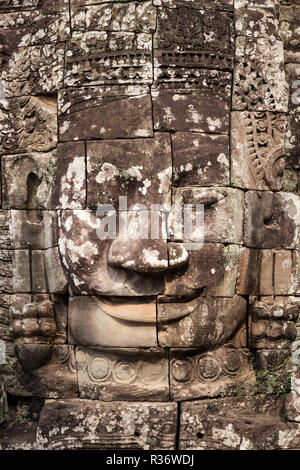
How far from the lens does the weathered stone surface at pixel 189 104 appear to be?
7.27 meters

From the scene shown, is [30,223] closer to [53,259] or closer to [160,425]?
[53,259]

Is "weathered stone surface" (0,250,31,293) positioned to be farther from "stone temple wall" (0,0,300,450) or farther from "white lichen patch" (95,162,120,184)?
"white lichen patch" (95,162,120,184)

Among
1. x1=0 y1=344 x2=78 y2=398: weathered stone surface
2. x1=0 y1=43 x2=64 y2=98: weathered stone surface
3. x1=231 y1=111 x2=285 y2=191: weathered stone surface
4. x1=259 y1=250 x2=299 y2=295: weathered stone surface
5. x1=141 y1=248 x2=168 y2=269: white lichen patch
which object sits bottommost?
x1=0 y1=344 x2=78 y2=398: weathered stone surface

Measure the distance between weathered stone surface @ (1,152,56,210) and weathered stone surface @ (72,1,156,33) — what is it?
1.14 metres

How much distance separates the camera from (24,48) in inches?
308

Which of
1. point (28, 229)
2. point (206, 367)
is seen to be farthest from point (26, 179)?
point (206, 367)

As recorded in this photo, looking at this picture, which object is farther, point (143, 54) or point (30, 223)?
point (30, 223)

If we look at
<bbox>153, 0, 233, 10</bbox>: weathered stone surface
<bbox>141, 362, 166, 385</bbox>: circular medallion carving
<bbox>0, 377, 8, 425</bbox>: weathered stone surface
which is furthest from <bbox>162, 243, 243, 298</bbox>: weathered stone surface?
<bbox>153, 0, 233, 10</bbox>: weathered stone surface

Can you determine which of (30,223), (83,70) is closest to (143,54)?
(83,70)

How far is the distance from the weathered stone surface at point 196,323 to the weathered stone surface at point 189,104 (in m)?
1.39

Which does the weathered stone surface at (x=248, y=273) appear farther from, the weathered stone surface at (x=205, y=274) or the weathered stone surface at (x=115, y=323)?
the weathered stone surface at (x=115, y=323)

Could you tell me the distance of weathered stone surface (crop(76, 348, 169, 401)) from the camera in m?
7.38

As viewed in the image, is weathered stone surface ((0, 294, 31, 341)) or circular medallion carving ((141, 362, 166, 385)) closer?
circular medallion carving ((141, 362, 166, 385))
